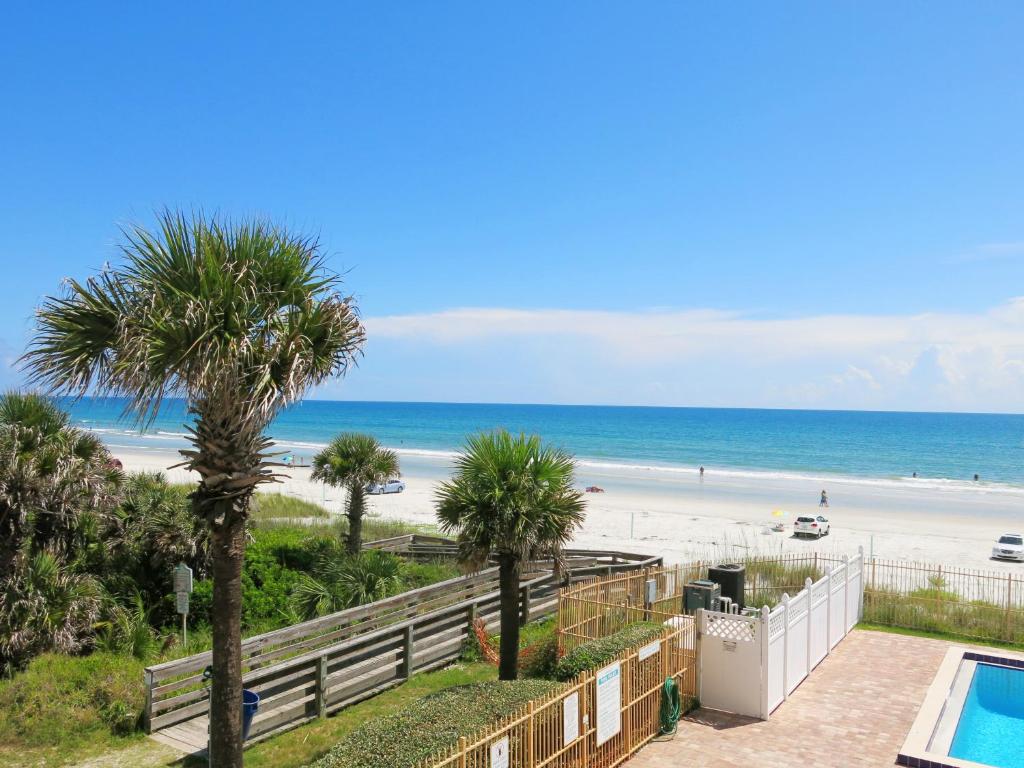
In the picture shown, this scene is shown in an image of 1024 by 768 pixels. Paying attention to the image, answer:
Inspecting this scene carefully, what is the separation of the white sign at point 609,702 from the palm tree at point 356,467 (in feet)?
38.2

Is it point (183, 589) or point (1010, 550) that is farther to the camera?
point (1010, 550)

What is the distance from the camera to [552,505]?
34.5 feet

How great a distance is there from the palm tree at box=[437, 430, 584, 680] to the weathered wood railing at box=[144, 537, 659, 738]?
6.92 feet

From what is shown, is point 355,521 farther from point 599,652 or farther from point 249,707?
point 599,652

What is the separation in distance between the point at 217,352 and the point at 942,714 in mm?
12472

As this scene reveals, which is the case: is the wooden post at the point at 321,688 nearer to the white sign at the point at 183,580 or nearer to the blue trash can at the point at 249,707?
the blue trash can at the point at 249,707

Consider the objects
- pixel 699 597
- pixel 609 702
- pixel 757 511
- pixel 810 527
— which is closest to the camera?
pixel 609 702

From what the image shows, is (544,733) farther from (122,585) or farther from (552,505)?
(122,585)

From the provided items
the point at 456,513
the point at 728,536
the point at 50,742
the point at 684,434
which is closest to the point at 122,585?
the point at 50,742

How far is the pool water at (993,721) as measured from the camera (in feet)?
37.5

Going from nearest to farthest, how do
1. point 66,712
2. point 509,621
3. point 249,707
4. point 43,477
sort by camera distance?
point 249,707
point 66,712
point 509,621
point 43,477

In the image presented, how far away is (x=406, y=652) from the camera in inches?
514

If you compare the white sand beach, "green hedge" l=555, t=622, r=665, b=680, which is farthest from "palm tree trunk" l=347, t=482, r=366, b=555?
"green hedge" l=555, t=622, r=665, b=680

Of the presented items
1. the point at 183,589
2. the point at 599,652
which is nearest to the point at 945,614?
the point at 599,652
